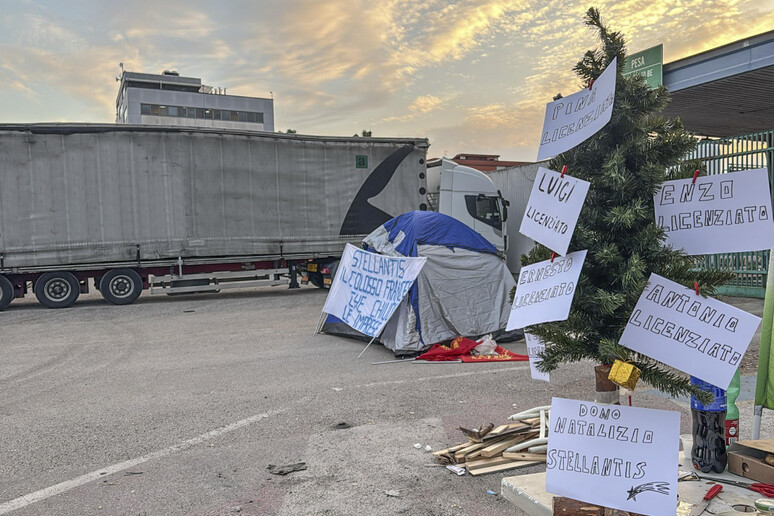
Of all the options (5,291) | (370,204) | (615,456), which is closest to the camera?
(615,456)

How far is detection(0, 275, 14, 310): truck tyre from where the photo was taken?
554 inches

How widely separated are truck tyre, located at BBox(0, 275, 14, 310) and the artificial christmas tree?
14750mm

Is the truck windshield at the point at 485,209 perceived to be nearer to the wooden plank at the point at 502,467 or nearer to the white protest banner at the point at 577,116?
the wooden plank at the point at 502,467

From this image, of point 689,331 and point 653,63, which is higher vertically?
point 653,63

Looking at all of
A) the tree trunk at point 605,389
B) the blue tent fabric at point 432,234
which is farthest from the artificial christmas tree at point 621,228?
the blue tent fabric at point 432,234

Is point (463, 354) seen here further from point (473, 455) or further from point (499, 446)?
point (473, 455)

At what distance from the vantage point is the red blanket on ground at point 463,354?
8.12m

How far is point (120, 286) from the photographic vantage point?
48.8 ft

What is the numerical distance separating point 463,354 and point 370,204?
9.21m

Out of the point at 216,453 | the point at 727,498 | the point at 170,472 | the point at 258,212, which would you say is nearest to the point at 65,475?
the point at 170,472

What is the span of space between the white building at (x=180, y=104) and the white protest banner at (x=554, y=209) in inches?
2743

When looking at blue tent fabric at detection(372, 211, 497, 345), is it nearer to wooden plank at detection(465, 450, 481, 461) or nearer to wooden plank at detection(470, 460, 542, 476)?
wooden plank at detection(465, 450, 481, 461)

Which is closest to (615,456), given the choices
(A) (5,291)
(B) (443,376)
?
(B) (443,376)

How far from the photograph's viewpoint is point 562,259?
2869 millimetres
